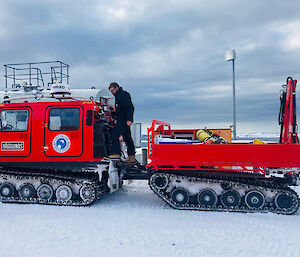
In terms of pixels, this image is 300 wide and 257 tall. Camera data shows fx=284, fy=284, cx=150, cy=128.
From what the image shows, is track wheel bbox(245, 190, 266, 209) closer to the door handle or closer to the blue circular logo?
the blue circular logo

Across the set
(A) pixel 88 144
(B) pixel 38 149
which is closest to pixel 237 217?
(A) pixel 88 144

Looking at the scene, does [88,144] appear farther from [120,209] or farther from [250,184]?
[250,184]

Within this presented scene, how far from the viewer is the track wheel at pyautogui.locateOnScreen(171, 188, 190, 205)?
6723mm

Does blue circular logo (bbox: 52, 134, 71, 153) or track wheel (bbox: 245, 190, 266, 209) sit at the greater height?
blue circular logo (bbox: 52, 134, 71, 153)

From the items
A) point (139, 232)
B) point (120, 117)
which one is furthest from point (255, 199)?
point (120, 117)

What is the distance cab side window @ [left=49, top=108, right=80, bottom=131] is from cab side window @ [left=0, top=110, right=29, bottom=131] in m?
0.77

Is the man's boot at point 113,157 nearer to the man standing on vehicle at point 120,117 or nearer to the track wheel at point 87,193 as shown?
the man standing on vehicle at point 120,117

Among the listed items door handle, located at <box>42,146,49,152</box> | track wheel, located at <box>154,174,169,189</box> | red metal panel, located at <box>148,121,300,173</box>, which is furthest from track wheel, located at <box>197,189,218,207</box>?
door handle, located at <box>42,146,49,152</box>

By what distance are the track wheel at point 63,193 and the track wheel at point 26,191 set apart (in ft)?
2.24

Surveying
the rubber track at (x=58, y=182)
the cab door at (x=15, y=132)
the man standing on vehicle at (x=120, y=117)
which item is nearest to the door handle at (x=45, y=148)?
the cab door at (x=15, y=132)

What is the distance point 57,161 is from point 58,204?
1.07m

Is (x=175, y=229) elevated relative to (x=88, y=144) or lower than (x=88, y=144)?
lower

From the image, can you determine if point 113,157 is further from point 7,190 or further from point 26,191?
point 7,190

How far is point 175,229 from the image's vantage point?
543 centimetres
